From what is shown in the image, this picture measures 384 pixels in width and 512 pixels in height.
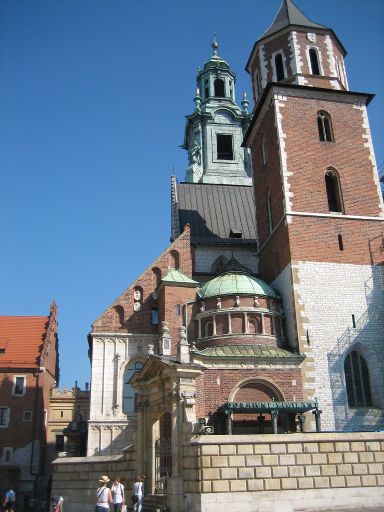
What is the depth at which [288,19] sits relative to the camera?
29141mm

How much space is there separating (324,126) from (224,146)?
18.8 meters

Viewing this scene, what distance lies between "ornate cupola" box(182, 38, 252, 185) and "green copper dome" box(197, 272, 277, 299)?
57.0ft

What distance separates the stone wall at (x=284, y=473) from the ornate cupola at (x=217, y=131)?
1142 inches

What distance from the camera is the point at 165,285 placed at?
25.2 m

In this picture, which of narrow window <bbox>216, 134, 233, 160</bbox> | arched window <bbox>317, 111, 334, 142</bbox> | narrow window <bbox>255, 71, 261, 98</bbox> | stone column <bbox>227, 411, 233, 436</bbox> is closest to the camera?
stone column <bbox>227, 411, 233, 436</bbox>

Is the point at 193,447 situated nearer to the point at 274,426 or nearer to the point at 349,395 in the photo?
the point at 274,426

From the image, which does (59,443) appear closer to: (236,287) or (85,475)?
(236,287)

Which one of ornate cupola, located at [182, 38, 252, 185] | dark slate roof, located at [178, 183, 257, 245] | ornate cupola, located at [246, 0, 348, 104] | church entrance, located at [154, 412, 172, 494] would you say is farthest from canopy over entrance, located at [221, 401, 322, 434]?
ornate cupola, located at [182, 38, 252, 185]

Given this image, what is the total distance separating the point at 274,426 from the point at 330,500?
5600 millimetres

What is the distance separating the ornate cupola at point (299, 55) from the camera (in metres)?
27.3

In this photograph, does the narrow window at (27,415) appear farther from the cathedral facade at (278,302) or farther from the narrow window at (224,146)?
the narrow window at (224,146)

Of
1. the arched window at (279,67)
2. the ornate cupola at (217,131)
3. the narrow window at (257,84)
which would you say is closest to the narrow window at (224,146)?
the ornate cupola at (217,131)

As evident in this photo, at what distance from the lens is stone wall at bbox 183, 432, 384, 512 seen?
12.9 m

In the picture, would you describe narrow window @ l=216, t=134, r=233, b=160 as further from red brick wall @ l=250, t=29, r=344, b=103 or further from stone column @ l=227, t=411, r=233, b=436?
stone column @ l=227, t=411, r=233, b=436
